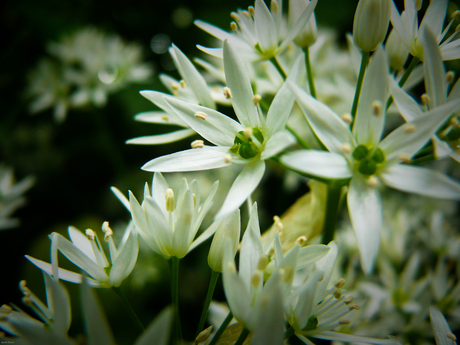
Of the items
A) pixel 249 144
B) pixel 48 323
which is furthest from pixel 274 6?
pixel 48 323

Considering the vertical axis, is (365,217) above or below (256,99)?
below

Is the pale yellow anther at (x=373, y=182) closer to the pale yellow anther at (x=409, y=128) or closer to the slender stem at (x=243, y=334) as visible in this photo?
the pale yellow anther at (x=409, y=128)

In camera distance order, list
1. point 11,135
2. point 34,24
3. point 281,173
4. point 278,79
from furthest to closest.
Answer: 1. point 11,135
2. point 34,24
3. point 281,173
4. point 278,79

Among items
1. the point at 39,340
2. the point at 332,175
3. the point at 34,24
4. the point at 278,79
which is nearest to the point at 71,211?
the point at 34,24

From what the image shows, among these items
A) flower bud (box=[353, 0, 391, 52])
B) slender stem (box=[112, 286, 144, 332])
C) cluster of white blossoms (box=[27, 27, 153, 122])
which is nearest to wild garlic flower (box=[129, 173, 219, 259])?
slender stem (box=[112, 286, 144, 332])

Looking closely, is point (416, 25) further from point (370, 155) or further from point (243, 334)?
point (243, 334)

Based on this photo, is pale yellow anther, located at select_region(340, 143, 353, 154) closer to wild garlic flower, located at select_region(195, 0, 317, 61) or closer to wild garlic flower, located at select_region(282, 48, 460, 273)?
wild garlic flower, located at select_region(282, 48, 460, 273)

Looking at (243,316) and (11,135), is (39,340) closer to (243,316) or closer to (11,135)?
(243,316)
